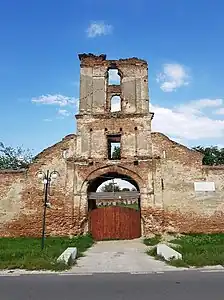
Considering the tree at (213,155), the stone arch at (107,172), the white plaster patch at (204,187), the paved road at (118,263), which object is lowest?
the paved road at (118,263)

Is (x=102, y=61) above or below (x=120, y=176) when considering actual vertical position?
above

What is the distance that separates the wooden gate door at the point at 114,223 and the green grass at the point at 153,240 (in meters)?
1.49

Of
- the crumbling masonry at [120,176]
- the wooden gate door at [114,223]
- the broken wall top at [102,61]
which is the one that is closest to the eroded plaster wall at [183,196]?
the crumbling masonry at [120,176]

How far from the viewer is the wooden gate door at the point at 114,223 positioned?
18.5 meters

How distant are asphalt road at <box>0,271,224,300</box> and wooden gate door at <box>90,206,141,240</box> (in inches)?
404

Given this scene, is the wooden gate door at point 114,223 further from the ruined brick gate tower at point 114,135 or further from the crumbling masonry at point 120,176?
the crumbling masonry at point 120,176

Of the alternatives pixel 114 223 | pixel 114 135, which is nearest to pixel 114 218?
pixel 114 223

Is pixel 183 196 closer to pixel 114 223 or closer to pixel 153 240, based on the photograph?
pixel 153 240

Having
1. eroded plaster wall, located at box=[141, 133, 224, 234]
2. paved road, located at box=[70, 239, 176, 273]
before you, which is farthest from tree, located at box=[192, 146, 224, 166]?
paved road, located at box=[70, 239, 176, 273]

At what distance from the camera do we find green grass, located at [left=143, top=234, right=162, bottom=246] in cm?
1576

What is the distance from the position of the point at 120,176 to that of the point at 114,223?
2702 millimetres

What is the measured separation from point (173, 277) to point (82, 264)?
3.40 meters

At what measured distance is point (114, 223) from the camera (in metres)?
18.8

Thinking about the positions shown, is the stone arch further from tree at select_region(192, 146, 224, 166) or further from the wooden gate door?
tree at select_region(192, 146, 224, 166)
